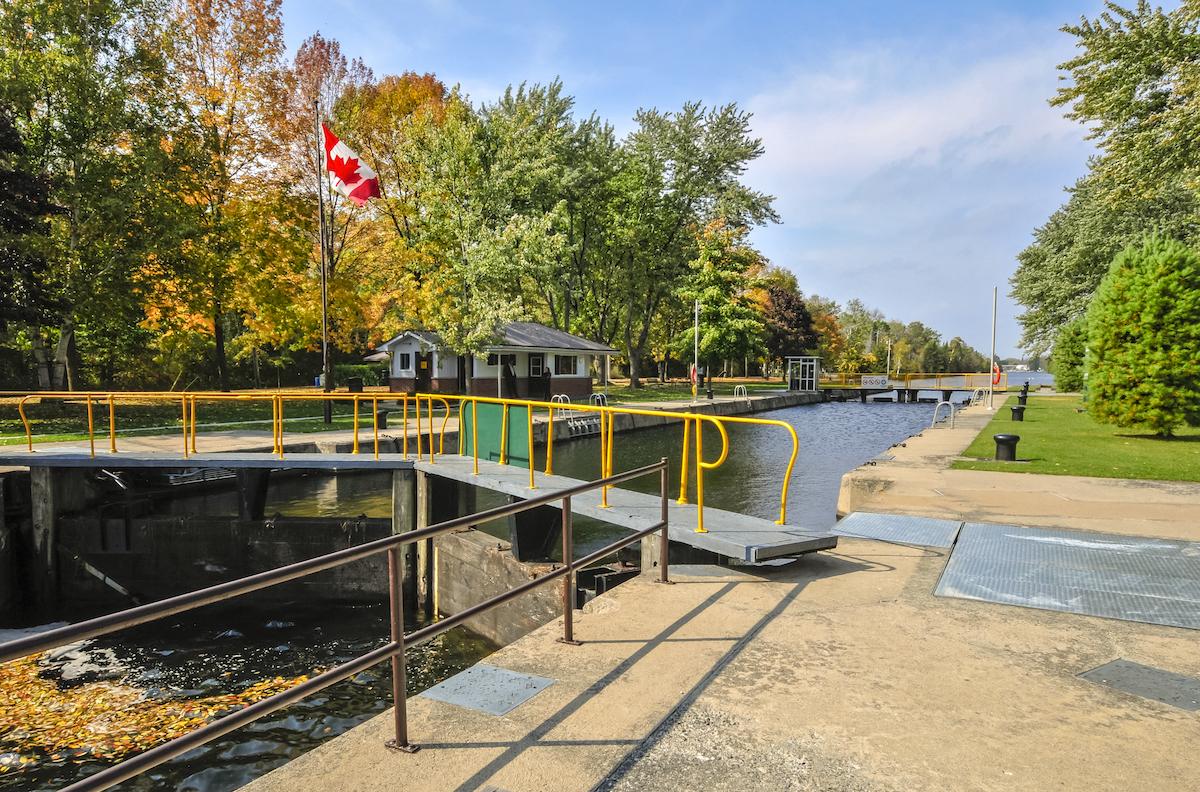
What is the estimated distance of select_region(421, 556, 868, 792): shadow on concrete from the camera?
3008 millimetres

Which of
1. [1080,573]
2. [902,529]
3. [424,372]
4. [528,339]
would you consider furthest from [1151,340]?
[424,372]

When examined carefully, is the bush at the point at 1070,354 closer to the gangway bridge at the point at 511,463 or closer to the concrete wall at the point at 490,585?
the gangway bridge at the point at 511,463

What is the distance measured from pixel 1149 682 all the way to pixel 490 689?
378 cm

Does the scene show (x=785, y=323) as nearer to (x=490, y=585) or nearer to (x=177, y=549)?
(x=490, y=585)

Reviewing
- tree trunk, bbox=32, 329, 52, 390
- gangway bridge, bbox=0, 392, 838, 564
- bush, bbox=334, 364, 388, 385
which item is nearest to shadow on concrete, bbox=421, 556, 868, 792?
gangway bridge, bbox=0, 392, 838, 564

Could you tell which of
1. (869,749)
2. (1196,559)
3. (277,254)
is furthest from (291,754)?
(277,254)

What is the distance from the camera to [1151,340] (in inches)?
669

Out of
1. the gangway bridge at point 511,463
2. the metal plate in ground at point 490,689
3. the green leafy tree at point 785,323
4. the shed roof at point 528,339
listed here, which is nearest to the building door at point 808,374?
the green leafy tree at point 785,323

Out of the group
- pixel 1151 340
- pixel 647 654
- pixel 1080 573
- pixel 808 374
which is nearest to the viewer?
pixel 647 654

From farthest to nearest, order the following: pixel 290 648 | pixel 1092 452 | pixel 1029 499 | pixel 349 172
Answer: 1. pixel 349 172
2. pixel 1092 452
3. pixel 1029 499
4. pixel 290 648

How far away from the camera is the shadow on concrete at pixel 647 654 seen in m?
3.01

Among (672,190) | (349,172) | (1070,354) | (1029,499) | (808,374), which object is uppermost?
(672,190)

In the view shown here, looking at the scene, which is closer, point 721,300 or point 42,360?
point 42,360

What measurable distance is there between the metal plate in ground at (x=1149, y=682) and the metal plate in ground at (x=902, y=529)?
118 inches
